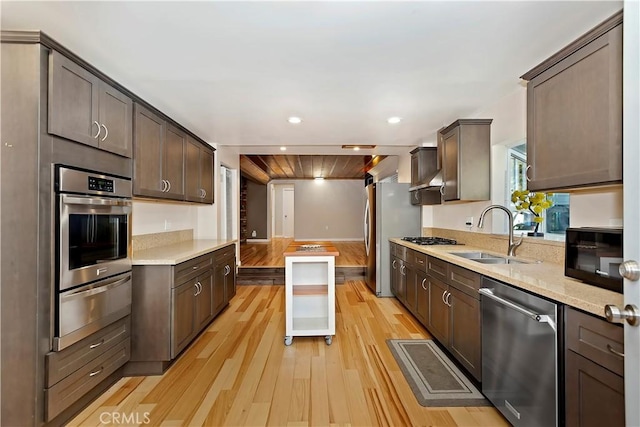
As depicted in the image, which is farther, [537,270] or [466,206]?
[466,206]

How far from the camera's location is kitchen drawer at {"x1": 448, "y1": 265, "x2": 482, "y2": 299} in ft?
6.88

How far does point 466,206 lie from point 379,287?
71.4 inches

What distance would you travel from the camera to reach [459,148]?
121 inches

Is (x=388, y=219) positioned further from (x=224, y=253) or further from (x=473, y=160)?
(x=224, y=253)

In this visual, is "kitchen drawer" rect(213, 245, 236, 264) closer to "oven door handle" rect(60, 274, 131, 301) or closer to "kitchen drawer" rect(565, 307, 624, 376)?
"oven door handle" rect(60, 274, 131, 301)

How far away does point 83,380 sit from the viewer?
1.88 meters

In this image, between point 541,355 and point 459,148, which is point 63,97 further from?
point 459,148

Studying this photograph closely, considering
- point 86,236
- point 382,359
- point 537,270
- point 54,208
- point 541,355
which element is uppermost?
point 54,208

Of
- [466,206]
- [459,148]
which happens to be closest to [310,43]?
[459,148]

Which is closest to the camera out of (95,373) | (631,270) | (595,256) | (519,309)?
(631,270)

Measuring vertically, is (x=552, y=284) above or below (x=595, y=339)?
above

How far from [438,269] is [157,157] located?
2886mm

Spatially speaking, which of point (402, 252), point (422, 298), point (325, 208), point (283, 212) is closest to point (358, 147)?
point (402, 252)

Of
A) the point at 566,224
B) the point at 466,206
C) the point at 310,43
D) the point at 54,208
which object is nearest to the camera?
the point at 54,208
